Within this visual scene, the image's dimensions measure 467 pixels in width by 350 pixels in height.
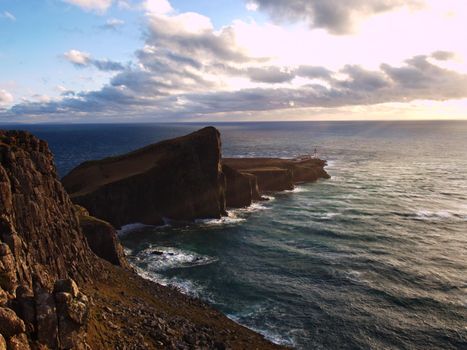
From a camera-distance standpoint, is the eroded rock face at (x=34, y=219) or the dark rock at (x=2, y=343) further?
the eroded rock face at (x=34, y=219)

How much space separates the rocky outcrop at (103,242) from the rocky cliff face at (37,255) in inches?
464

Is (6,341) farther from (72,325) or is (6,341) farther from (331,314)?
(331,314)

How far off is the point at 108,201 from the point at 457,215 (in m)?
85.6

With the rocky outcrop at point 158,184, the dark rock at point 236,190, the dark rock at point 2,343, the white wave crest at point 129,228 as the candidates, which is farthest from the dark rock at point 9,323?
the dark rock at point 236,190

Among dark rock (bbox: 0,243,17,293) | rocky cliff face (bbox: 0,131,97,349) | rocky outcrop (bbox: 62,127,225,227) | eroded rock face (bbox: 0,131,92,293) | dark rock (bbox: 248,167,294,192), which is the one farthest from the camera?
dark rock (bbox: 248,167,294,192)

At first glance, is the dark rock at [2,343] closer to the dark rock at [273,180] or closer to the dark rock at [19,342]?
the dark rock at [19,342]

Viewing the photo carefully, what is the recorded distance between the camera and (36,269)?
3288 cm

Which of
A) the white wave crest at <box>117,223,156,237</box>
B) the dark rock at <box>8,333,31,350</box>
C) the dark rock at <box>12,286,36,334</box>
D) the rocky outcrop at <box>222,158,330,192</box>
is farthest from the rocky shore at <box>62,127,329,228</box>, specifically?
the dark rock at <box>8,333,31,350</box>

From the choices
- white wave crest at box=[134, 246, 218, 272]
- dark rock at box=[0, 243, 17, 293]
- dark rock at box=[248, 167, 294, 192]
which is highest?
dark rock at box=[0, 243, 17, 293]

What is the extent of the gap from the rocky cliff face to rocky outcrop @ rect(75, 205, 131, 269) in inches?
464

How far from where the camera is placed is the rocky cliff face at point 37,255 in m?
24.6

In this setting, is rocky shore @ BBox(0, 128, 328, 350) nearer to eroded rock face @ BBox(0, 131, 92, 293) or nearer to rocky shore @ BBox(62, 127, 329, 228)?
eroded rock face @ BBox(0, 131, 92, 293)

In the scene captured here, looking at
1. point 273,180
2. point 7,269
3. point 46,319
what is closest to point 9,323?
point 46,319

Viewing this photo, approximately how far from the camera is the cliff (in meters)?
25.0
